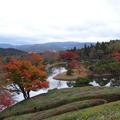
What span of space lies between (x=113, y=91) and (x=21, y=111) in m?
17.3

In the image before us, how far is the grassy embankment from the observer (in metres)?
50.4

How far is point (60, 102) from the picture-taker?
5694cm

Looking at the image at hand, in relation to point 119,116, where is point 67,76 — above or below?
below

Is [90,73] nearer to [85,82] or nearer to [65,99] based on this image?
[85,82]

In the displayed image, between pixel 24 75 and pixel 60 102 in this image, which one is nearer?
pixel 60 102

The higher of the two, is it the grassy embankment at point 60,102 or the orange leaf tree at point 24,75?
the orange leaf tree at point 24,75

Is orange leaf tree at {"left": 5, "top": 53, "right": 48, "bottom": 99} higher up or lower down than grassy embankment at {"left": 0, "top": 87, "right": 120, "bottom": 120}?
higher up

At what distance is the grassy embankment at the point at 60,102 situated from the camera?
50431 mm

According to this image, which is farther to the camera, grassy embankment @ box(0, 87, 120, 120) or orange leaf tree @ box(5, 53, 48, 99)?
orange leaf tree @ box(5, 53, 48, 99)

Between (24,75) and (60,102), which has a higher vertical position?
(24,75)

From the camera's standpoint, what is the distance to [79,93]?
A: 60.4 m

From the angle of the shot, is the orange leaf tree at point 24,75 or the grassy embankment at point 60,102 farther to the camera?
the orange leaf tree at point 24,75

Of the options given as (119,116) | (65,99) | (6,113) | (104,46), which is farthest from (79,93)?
(104,46)

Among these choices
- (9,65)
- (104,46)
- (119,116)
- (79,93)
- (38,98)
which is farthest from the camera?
(104,46)
